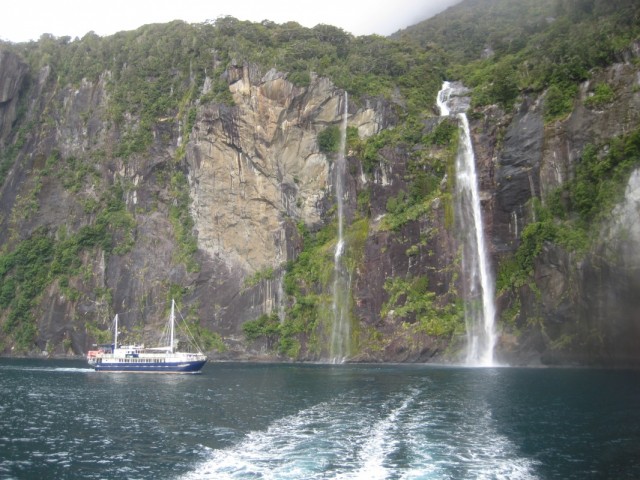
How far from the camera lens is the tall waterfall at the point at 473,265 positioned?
6091cm

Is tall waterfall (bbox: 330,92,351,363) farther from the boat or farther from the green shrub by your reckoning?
the boat

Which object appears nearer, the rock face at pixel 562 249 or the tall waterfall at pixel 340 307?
the rock face at pixel 562 249

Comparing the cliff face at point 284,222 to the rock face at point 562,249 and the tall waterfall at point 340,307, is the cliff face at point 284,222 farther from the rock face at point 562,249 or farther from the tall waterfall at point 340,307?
the tall waterfall at point 340,307

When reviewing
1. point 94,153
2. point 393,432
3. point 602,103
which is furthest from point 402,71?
point 393,432

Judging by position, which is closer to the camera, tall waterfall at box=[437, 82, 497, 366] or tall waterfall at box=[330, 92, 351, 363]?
tall waterfall at box=[437, 82, 497, 366]

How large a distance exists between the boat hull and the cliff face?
11954 mm

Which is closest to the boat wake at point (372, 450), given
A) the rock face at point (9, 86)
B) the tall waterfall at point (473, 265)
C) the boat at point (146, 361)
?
the tall waterfall at point (473, 265)

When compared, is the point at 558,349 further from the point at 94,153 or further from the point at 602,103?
the point at 94,153

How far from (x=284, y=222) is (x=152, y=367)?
84.4ft

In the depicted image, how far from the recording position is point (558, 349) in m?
55.7

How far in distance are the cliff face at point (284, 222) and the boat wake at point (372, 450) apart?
1041 inches

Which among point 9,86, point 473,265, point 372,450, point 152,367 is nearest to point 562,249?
point 473,265

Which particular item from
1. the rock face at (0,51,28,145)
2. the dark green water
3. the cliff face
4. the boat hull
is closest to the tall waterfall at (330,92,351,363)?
the cliff face

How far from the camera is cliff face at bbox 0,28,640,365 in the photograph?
5728 centimetres
